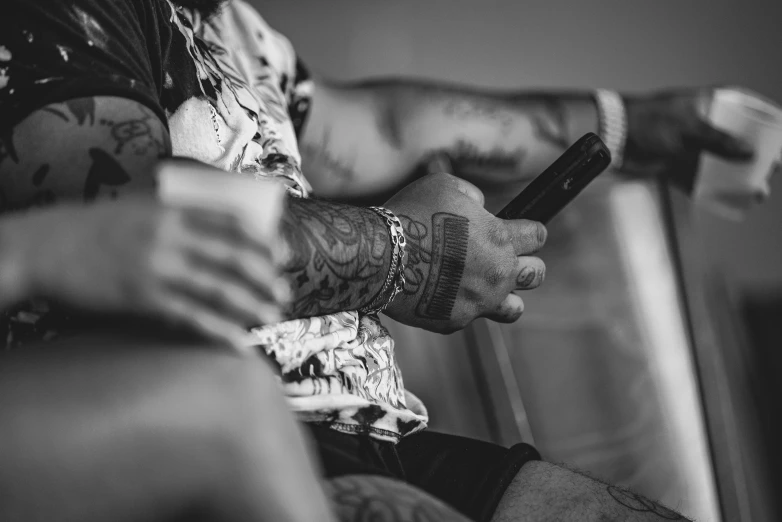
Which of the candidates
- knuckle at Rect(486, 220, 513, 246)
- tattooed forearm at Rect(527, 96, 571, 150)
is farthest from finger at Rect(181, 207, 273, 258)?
tattooed forearm at Rect(527, 96, 571, 150)

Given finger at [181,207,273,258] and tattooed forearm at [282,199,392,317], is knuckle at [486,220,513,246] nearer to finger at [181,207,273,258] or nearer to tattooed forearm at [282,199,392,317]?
tattooed forearm at [282,199,392,317]

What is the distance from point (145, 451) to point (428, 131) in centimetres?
84

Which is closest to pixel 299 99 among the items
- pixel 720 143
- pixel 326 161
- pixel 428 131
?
→ pixel 326 161

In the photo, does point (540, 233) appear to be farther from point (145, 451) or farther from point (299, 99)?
point (145, 451)

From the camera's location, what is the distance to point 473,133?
1.14 meters

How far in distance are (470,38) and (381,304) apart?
0.97 metres

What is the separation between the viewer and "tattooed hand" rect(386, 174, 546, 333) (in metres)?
0.72

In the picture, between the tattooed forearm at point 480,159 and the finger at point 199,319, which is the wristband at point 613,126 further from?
the finger at point 199,319

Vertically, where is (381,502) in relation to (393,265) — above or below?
below

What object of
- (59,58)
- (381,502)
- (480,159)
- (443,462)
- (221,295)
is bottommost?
(443,462)

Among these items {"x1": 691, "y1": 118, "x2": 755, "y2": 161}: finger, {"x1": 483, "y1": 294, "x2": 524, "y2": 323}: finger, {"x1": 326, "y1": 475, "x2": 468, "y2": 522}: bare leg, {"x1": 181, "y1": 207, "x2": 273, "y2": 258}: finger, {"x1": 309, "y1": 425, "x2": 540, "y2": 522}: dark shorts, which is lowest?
{"x1": 309, "y1": 425, "x2": 540, "y2": 522}: dark shorts

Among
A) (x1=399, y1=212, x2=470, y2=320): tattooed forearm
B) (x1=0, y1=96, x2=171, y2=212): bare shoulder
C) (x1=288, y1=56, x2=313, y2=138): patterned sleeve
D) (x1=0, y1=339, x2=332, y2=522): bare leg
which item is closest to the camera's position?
(x1=0, y1=339, x2=332, y2=522): bare leg

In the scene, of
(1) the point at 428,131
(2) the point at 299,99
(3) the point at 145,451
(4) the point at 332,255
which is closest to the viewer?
(3) the point at 145,451

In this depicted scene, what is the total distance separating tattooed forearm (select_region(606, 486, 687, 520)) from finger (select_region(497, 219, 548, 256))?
0.28m
